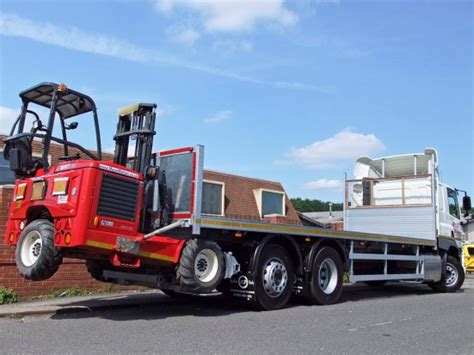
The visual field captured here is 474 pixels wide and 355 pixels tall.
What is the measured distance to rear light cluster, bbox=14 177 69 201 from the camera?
26.4 feet

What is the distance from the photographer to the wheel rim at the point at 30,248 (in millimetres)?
8164

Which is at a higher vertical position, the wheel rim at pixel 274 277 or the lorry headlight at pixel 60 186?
the lorry headlight at pixel 60 186

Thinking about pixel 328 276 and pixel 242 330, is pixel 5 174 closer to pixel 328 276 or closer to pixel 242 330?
pixel 328 276

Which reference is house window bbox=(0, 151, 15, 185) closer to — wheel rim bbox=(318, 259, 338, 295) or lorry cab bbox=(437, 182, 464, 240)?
wheel rim bbox=(318, 259, 338, 295)

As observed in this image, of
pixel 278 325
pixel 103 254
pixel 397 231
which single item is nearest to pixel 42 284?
pixel 103 254

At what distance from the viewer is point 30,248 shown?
8.28m

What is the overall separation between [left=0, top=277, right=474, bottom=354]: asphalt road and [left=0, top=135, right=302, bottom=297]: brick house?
2365mm

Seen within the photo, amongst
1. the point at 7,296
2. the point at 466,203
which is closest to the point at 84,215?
the point at 7,296

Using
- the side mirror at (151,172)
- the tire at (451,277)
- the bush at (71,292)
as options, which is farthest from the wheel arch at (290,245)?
the tire at (451,277)

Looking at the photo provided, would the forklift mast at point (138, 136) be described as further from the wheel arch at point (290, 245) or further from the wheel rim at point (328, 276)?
the wheel rim at point (328, 276)

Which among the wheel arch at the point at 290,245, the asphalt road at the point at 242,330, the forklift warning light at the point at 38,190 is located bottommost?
the asphalt road at the point at 242,330

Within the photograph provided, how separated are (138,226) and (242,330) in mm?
2323

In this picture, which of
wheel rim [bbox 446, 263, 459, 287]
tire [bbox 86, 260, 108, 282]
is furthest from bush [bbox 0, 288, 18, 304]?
wheel rim [bbox 446, 263, 459, 287]

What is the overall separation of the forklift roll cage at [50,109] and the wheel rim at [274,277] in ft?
12.0
